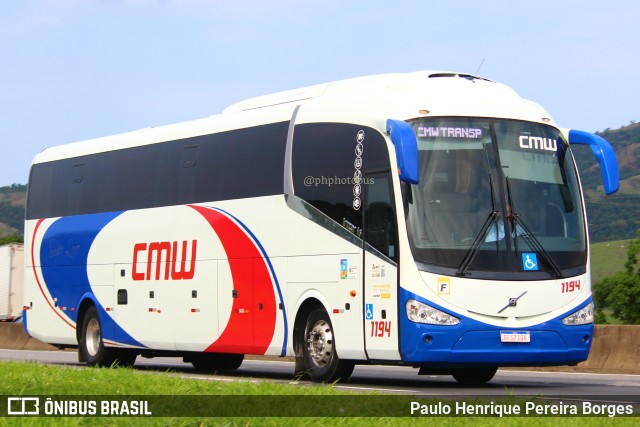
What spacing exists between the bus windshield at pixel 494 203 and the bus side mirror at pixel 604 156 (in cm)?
43

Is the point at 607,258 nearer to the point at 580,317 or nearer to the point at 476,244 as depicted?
the point at 580,317

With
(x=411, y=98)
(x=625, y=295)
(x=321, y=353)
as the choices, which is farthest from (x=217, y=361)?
(x=625, y=295)

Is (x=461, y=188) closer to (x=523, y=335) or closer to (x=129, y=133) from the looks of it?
(x=523, y=335)

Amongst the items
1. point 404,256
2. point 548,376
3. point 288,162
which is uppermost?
point 288,162

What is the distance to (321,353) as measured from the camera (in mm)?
17953

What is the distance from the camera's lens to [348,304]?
17.3 m

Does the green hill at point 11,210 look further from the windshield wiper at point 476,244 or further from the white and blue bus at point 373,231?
the windshield wiper at point 476,244

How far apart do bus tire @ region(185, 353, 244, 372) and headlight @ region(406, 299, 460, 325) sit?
7.74 metres

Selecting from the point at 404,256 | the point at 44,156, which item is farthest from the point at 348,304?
the point at 44,156

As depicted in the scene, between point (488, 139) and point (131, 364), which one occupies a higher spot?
point (488, 139)

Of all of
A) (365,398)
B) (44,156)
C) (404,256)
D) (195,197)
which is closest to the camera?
(365,398)

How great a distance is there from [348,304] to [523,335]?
241 centimetres

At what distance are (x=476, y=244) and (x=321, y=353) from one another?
3004mm

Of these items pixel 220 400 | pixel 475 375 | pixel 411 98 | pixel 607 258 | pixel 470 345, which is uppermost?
pixel 607 258
